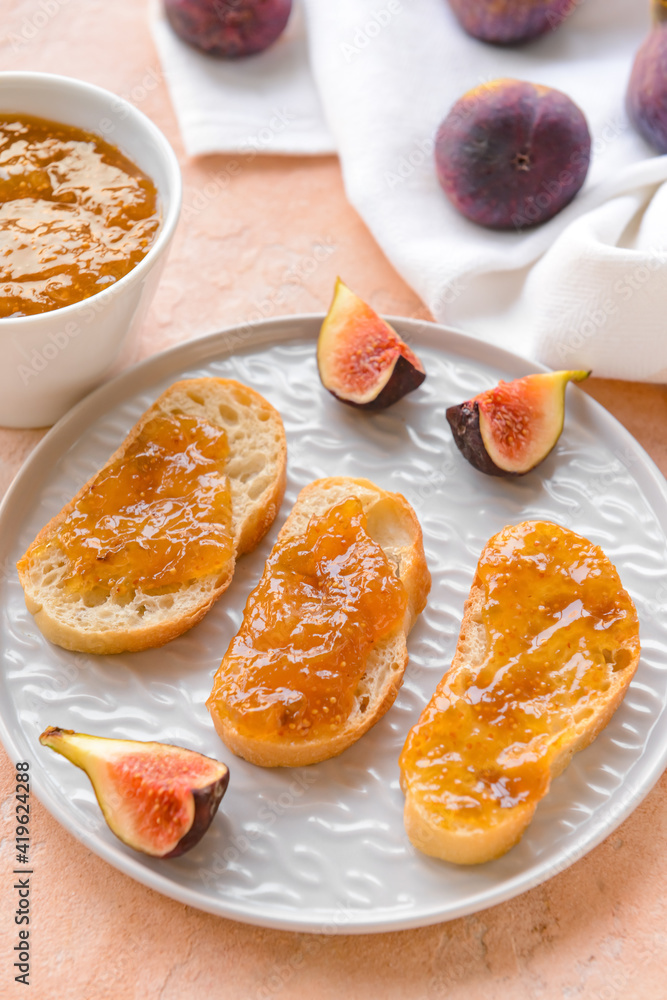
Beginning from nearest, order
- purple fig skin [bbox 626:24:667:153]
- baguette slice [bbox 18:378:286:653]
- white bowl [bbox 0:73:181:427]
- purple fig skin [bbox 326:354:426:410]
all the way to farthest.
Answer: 1. baguette slice [bbox 18:378:286:653]
2. white bowl [bbox 0:73:181:427]
3. purple fig skin [bbox 326:354:426:410]
4. purple fig skin [bbox 626:24:667:153]

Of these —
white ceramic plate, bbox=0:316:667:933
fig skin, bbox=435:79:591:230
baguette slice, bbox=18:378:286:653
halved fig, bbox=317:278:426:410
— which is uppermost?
fig skin, bbox=435:79:591:230

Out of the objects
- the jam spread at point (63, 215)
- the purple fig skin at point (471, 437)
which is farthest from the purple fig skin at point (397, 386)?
the jam spread at point (63, 215)

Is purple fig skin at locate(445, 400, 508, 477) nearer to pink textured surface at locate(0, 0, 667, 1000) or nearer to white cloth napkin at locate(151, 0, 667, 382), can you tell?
white cloth napkin at locate(151, 0, 667, 382)

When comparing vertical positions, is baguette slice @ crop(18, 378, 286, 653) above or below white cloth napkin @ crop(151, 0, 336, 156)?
below

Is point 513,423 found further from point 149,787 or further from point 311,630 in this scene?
point 149,787

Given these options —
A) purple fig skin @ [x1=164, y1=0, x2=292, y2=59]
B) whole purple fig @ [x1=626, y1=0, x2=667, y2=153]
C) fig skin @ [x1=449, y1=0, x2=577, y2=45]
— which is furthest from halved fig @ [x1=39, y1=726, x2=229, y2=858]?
fig skin @ [x1=449, y1=0, x2=577, y2=45]

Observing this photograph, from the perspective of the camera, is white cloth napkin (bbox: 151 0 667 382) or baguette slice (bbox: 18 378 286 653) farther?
white cloth napkin (bbox: 151 0 667 382)

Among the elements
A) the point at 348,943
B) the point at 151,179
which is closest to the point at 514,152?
the point at 151,179

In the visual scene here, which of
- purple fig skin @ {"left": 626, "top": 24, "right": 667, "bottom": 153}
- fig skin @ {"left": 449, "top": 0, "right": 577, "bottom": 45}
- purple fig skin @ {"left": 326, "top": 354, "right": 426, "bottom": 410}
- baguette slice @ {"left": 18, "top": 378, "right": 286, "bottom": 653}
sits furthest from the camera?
fig skin @ {"left": 449, "top": 0, "right": 577, "bottom": 45}
